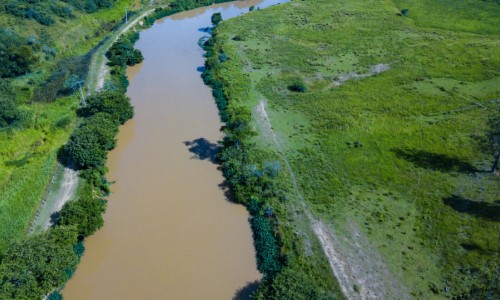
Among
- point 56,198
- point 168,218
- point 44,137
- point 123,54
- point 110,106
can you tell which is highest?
point 123,54

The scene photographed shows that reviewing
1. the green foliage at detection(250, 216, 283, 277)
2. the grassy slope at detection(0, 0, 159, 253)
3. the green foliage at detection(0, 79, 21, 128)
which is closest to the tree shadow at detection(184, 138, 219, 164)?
the green foliage at detection(250, 216, 283, 277)

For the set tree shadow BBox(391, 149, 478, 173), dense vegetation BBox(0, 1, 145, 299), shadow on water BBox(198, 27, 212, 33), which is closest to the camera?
dense vegetation BBox(0, 1, 145, 299)

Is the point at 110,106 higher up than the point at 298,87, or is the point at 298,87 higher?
the point at 110,106

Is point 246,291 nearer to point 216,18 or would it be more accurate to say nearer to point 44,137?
point 44,137

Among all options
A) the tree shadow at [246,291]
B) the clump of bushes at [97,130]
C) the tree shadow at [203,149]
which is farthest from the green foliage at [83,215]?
the tree shadow at [246,291]

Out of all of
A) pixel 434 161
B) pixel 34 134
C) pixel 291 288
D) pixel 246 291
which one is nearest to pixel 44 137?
pixel 34 134

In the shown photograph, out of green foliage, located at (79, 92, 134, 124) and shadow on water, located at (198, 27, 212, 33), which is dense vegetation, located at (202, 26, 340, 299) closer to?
green foliage, located at (79, 92, 134, 124)
